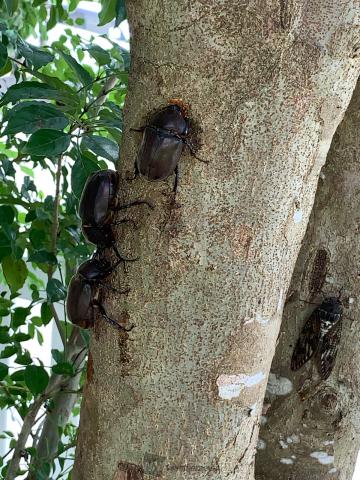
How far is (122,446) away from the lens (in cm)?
71

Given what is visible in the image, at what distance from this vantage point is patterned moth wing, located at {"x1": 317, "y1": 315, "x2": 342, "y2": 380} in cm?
93

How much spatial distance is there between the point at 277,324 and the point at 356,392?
0.99 ft

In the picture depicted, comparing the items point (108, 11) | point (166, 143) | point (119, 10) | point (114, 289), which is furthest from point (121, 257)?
point (108, 11)

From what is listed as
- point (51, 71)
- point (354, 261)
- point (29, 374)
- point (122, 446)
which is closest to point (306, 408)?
point (354, 261)

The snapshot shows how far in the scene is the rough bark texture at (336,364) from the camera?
0.92 meters

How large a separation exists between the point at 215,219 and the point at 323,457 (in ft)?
1.72

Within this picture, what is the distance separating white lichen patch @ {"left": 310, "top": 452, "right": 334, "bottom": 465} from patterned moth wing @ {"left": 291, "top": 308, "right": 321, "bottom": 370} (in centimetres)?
14

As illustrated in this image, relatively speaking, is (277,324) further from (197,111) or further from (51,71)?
(51,71)

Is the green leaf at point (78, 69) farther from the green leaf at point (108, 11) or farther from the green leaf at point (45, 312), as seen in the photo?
the green leaf at point (45, 312)

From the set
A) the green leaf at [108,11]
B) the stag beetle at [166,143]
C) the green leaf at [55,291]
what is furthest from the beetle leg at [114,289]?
the green leaf at [108,11]

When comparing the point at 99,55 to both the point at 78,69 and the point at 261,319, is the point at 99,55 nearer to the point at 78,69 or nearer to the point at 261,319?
the point at 78,69

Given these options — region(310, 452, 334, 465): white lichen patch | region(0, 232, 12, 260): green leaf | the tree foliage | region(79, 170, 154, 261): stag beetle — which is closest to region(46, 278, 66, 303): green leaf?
the tree foliage

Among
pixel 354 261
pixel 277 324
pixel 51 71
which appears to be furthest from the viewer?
pixel 51 71

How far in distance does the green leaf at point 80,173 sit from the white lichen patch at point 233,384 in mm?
451
